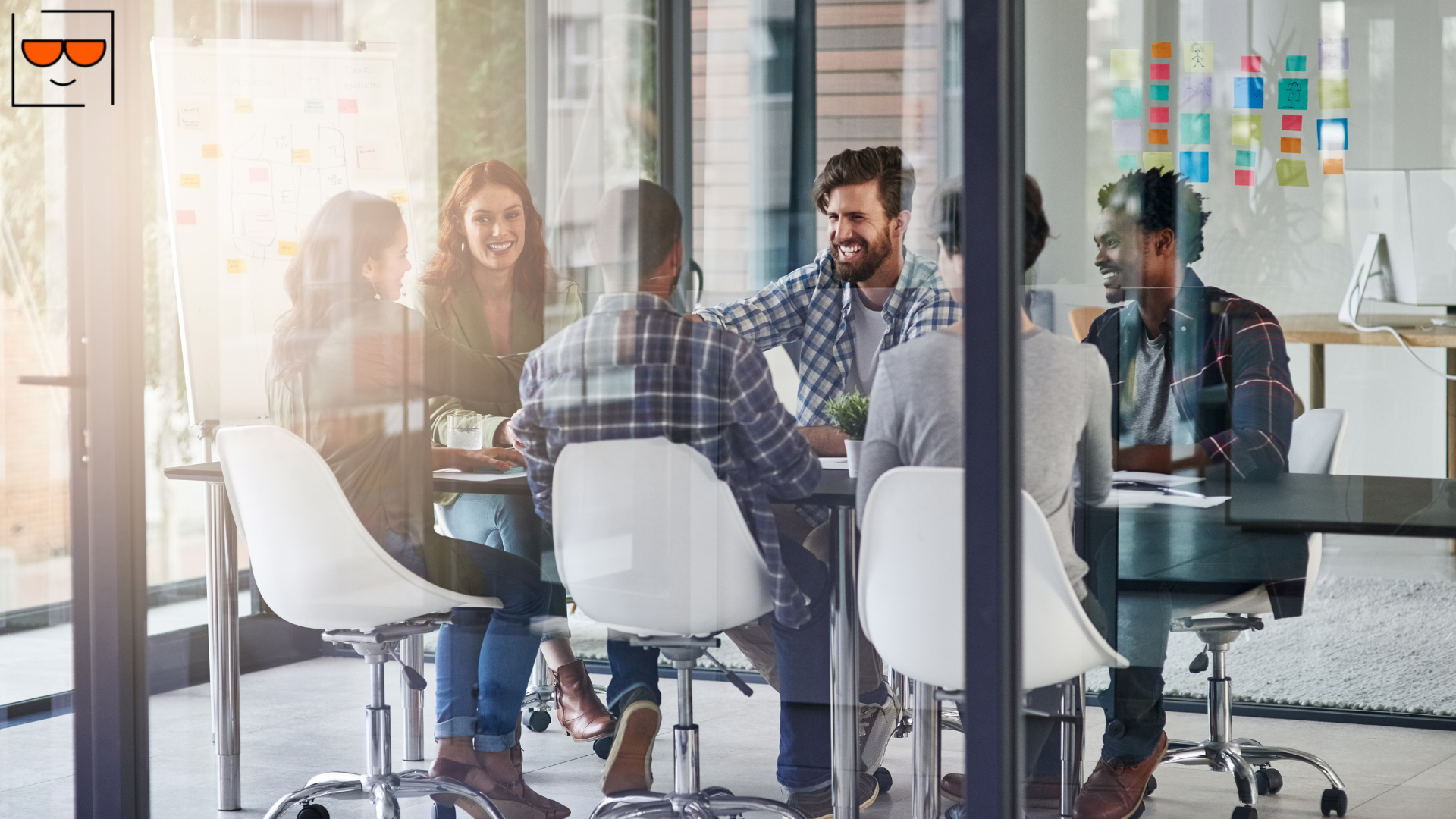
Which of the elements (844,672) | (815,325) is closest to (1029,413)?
(815,325)

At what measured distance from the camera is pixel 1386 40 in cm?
293

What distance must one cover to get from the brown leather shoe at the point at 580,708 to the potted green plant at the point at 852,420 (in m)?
0.79

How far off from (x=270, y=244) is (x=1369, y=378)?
2.37 metres

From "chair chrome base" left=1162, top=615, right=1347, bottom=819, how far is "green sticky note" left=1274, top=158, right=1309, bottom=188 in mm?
875

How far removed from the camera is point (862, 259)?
2752 millimetres

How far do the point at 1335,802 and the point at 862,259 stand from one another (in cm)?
139

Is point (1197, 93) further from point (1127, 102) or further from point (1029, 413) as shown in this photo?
point (1029, 413)

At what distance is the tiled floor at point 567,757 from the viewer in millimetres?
2834

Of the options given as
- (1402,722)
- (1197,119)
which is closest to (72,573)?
(1197,119)

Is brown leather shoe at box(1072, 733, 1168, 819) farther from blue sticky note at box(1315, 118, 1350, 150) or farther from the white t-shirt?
blue sticky note at box(1315, 118, 1350, 150)

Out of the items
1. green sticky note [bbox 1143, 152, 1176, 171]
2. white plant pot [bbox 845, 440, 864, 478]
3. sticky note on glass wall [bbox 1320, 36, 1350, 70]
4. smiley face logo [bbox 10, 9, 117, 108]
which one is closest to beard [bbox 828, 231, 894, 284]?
white plant pot [bbox 845, 440, 864, 478]

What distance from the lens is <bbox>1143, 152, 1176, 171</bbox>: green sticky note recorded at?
2.88m

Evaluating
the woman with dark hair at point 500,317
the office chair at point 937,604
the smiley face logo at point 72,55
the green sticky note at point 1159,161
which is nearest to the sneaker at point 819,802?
the office chair at point 937,604

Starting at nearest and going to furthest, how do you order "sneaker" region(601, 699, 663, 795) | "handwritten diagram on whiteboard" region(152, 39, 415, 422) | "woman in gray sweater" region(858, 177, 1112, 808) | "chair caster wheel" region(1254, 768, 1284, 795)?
1. "woman in gray sweater" region(858, 177, 1112, 808)
2. "chair caster wheel" region(1254, 768, 1284, 795)
3. "sneaker" region(601, 699, 663, 795)
4. "handwritten diagram on whiteboard" region(152, 39, 415, 422)
